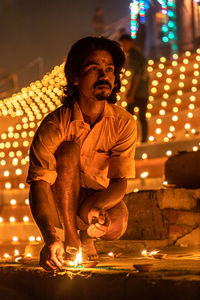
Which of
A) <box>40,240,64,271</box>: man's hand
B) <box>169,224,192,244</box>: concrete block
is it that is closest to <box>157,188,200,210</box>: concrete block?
<box>169,224,192,244</box>: concrete block

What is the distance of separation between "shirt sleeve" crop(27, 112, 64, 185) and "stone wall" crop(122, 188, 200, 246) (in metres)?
1.81

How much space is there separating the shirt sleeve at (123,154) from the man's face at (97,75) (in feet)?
0.76

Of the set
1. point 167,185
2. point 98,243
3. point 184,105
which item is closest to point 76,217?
point 98,243

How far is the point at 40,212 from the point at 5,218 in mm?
3964

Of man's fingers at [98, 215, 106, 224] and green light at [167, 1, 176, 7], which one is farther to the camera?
green light at [167, 1, 176, 7]

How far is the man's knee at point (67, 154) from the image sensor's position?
2.96m

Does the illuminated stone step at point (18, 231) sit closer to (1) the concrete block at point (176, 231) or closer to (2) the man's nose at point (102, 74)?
(1) the concrete block at point (176, 231)

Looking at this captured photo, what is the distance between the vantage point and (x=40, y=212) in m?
2.80

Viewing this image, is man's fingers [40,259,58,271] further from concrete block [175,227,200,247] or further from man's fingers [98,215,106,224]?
concrete block [175,227,200,247]

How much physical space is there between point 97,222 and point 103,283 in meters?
0.50

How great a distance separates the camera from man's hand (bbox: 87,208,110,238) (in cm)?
280

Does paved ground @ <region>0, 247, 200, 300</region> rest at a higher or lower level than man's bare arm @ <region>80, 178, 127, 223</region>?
lower

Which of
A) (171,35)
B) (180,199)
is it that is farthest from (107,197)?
(171,35)

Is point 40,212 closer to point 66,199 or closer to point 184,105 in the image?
point 66,199
